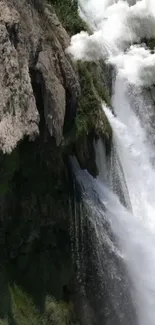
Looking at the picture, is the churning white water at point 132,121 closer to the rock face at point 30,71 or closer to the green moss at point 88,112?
the green moss at point 88,112

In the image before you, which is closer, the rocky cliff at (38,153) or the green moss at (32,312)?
the rocky cliff at (38,153)

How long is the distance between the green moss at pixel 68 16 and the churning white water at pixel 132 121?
512 millimetres

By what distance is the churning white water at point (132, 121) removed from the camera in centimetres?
1210

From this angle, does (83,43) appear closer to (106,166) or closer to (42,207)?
(106,166)

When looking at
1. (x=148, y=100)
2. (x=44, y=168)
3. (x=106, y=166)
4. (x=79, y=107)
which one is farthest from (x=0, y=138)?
(x=148, y=100)

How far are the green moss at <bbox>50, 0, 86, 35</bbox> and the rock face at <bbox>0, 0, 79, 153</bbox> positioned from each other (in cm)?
130

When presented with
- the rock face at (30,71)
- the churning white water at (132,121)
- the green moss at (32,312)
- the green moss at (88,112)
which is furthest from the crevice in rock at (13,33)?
the green moss at (32,312)

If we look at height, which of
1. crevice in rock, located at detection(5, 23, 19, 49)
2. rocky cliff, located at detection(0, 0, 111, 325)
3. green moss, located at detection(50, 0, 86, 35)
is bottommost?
rocky cliff, located at detection(0, 0, 111, 325)

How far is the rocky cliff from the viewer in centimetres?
931

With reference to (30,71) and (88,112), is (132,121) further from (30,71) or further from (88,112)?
(30,71)

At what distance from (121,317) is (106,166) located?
10.7 ft

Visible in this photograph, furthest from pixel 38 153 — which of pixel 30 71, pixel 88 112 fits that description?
pixel 88 112

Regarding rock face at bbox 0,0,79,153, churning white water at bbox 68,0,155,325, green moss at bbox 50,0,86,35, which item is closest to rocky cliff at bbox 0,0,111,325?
rock face at bbox 0,0,79,153

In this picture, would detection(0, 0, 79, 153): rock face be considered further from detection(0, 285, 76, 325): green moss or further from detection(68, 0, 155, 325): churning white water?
detection(0, 285, 76, 325): green moss
